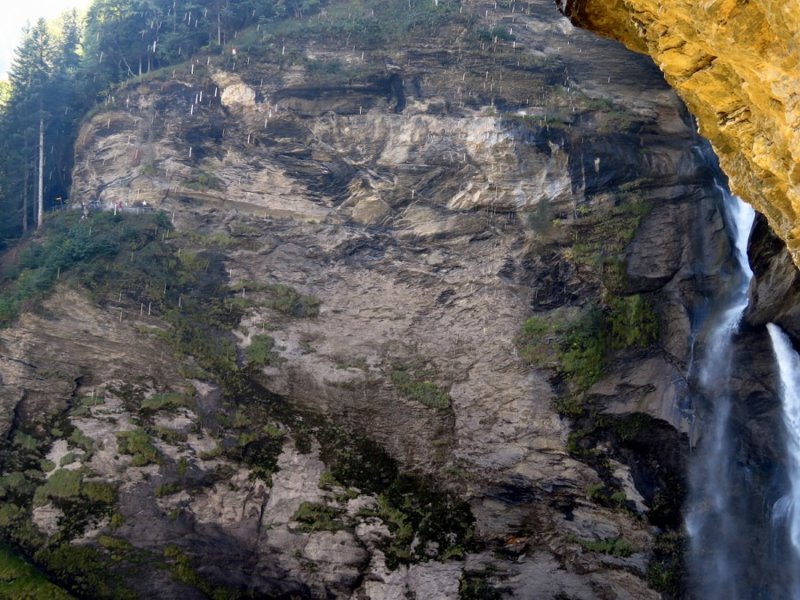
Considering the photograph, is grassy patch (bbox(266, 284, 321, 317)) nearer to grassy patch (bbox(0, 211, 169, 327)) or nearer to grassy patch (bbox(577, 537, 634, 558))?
grassy patch (bbox(0, 211, 169, 327))

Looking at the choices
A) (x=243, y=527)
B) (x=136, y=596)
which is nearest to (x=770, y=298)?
(x=243, y=527)

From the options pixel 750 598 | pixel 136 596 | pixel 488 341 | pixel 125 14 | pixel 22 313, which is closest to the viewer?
Result: pixel 136 596

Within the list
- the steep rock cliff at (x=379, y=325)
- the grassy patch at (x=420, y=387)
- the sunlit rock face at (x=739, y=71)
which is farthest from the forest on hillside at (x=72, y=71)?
the sunlit rock face at (x=739, y=71)

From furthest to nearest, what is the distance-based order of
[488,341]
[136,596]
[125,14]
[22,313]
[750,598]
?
[125,14], [488,341], [22,313], [750,598], [136,596]

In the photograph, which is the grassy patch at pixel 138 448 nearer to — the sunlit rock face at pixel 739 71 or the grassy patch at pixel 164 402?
the grassy patch at pixel 164 402

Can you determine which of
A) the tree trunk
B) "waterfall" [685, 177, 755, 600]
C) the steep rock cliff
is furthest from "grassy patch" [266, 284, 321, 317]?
"waterfall" [685, 177, 755, 600]

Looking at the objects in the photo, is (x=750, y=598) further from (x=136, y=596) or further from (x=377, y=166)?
(x=377, y=166)

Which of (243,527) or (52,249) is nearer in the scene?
(243,527)
